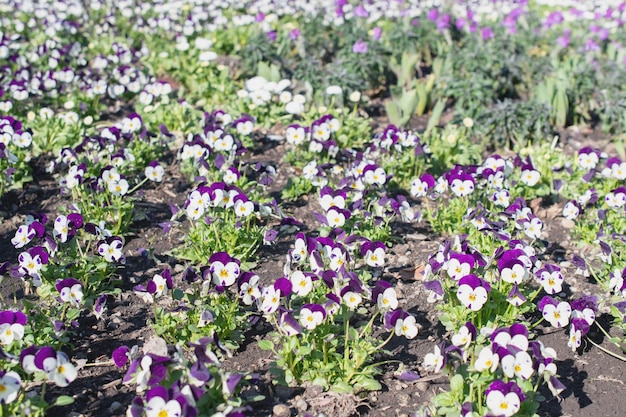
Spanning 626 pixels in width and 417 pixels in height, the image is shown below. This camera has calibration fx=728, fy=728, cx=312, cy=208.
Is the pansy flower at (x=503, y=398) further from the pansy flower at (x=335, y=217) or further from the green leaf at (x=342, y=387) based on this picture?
the pansy flower at (x=335, y=217)

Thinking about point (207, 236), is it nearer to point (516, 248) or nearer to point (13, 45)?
point (516, 248)

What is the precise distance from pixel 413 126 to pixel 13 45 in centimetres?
408

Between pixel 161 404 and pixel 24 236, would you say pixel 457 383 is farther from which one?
pixel 24 236

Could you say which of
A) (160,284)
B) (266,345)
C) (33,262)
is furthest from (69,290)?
(266,345)

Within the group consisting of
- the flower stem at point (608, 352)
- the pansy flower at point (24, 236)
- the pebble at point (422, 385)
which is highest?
the pansy flower at point (24, 236)

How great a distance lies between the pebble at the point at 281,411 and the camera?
3.11 metres

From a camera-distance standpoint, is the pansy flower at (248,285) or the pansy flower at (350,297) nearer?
the pansy flower at (350,297)

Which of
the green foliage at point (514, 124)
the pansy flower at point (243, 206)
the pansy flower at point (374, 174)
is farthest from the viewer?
the green foliage at point (514, 124)

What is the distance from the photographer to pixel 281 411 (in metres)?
3.12

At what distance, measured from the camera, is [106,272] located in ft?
13.2

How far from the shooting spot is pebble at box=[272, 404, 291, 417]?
10.2 feet

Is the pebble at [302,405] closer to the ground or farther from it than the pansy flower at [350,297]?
closer to the ground

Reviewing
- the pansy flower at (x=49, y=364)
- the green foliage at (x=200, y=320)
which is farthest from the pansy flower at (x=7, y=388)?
the green foliage at (x=200, y=320)

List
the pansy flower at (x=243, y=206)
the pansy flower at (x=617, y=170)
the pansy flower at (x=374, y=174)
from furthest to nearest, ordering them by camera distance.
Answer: the pansy flower at (x=617, y=170) → the pansy flower at (x=374, y=174) → the pansy flower at (x=243, y=206)
